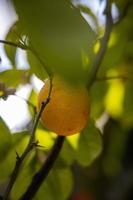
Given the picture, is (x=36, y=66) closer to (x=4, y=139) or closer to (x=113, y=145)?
(x=4, y=139)

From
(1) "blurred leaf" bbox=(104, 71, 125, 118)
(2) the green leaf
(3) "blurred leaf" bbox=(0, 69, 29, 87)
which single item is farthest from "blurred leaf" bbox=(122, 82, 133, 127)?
(3) "blurred leaf" bbox=(0, 69, 29, 87)

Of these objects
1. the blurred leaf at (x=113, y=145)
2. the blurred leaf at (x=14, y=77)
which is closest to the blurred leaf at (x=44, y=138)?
the blurred leaf at (x=14, y=77)

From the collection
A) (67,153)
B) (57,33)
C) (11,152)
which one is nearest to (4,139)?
(11,152)

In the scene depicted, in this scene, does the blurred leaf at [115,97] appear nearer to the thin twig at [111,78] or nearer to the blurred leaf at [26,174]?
→ the thin twig at [111,78]

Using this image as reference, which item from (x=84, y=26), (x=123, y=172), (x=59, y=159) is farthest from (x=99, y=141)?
(x=123, y=172)

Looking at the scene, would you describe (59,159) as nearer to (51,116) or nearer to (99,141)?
(99,141)

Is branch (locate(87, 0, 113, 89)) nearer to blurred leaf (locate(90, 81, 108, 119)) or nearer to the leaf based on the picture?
blurred leaf (locate(90, 81, 108, 119))
